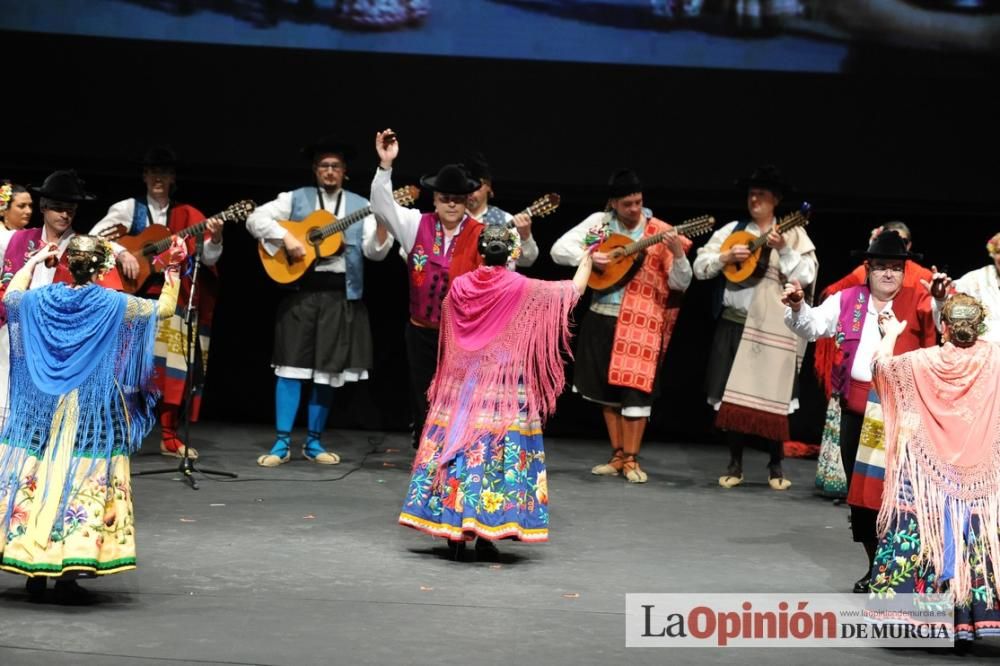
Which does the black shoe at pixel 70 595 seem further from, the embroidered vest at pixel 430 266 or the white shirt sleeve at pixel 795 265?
the white shirt sleeve at pixel 795 265

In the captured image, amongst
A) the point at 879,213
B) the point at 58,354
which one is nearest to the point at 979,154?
the point at 879,213

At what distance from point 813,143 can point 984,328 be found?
11.3 feet

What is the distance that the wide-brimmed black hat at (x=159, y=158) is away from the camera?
7.49m

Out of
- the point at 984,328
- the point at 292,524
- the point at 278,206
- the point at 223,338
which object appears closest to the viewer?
the point at 984,328

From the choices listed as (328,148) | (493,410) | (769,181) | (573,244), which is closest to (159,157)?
(328,148)

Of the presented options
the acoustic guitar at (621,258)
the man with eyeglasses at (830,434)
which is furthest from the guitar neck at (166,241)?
the man with eyeglasses at (830,434)

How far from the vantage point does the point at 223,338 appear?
8875 mm

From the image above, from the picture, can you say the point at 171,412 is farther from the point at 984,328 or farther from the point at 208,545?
the point at 984,328

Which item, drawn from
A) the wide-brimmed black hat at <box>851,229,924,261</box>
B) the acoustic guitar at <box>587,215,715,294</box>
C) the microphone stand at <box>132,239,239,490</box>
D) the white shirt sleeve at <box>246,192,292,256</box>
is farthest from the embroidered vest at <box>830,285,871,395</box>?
the white shirt sleeve at <box>246,192,292,256</box>

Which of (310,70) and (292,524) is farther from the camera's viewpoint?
(310,70)

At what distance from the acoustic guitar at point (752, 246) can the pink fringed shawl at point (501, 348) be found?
1942 mm

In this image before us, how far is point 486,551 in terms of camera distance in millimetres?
5695

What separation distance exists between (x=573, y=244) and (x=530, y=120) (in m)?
0.87

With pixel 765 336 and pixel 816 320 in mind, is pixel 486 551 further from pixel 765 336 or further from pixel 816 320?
pixel 765 336
